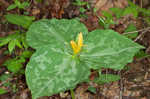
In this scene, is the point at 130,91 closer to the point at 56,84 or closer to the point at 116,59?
the point at 116,59

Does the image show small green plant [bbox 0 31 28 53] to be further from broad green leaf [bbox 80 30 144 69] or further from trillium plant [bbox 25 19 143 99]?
broad green leaf [bbox 80 30 144 69]

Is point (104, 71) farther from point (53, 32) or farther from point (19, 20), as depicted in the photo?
point (19, 20)

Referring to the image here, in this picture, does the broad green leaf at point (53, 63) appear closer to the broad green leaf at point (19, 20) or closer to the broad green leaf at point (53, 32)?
the broad green leaf at point (53, 32)

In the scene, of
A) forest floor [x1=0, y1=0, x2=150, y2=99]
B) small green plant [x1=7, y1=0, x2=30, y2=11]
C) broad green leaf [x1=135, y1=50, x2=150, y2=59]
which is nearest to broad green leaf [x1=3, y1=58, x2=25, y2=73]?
forest floor [x1=0, y1=0, x2=150, y2=99]

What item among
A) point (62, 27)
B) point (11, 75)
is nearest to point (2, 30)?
point (11, 75)

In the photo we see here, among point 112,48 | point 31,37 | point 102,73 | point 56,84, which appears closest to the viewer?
point 56,84

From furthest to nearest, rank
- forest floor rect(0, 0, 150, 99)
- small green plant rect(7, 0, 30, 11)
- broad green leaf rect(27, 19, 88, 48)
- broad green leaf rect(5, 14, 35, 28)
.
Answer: small green plant rect(7, 0, 30, 11) → broad green leaf rect(5, 14, 35, 28) → forest floor rect(0, 0, 150, 99) → broad green leaf rect(27, 19, 88, 48)
